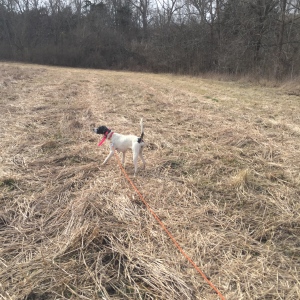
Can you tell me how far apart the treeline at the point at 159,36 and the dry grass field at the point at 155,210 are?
12346 millimetres

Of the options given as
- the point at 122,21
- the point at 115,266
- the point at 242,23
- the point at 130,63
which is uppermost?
the point at 122,21

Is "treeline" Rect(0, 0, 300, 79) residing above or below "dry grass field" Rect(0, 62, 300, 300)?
above

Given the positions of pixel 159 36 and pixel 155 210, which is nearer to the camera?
pixel 155 210

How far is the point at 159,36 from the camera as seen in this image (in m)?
28.0

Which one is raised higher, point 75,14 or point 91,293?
point 75,14

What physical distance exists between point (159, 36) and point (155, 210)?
27.8 m

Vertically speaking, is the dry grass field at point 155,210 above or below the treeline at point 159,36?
below

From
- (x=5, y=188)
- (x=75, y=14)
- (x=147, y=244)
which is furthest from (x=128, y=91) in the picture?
(x=75, y=14)

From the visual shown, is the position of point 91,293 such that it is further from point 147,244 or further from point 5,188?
point 5,188

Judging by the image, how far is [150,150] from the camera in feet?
17.2

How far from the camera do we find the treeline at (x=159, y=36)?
16.9 m

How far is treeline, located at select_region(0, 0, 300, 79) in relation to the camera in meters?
16.9

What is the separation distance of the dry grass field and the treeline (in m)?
12.3

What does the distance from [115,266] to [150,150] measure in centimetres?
300
